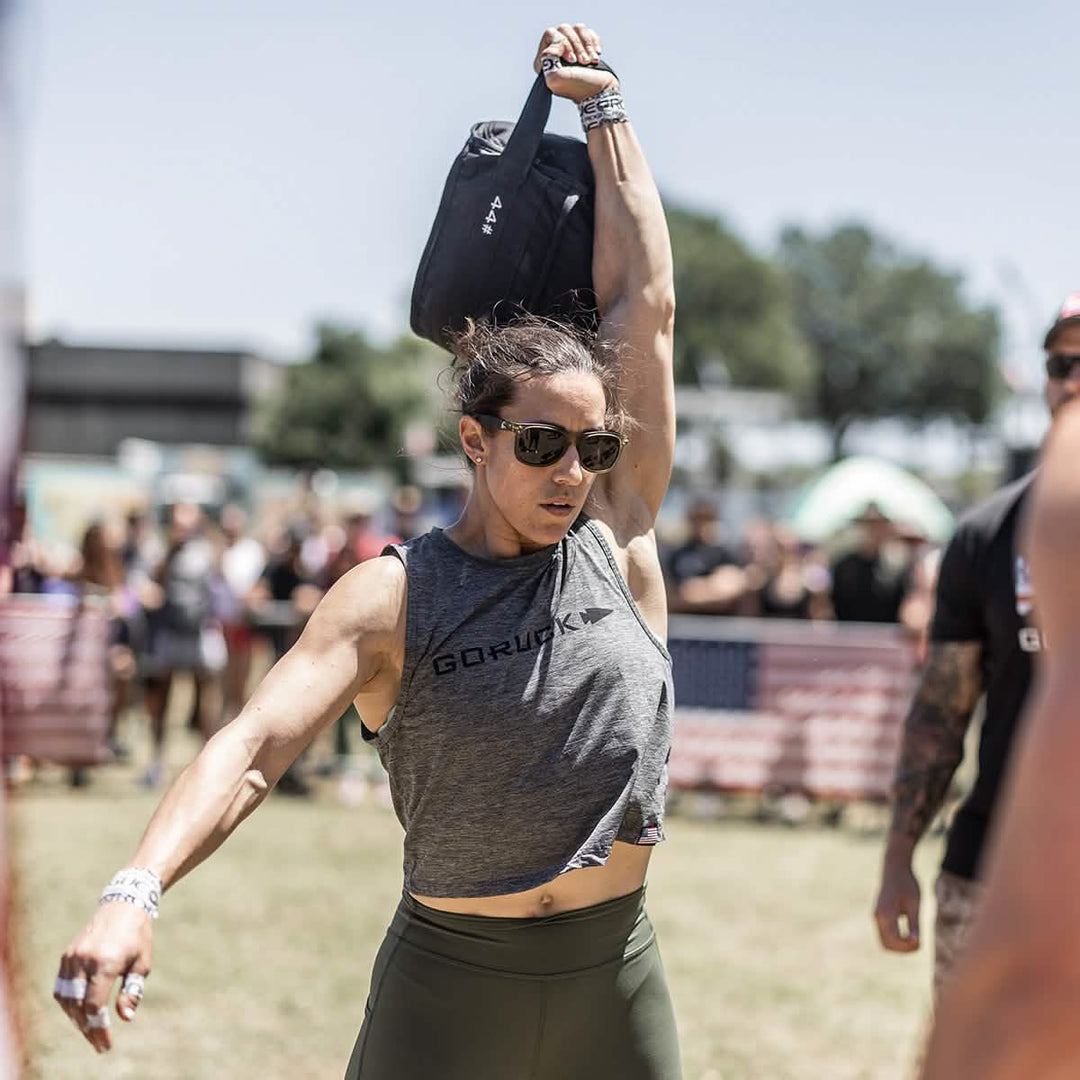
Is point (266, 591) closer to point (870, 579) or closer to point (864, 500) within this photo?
point (870, 579)

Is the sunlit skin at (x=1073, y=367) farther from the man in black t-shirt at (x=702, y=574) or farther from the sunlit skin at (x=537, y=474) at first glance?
the man in black t-shirt at (x=702, y=574)

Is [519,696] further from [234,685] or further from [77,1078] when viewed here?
[234,685]

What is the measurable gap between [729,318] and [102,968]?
81942 mm

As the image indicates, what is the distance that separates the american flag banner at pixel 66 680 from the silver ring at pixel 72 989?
30.5ft

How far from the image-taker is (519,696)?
99.7 inches

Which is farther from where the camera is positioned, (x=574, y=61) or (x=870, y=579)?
(x=870, y=579)

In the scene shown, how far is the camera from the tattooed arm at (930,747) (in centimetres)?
361

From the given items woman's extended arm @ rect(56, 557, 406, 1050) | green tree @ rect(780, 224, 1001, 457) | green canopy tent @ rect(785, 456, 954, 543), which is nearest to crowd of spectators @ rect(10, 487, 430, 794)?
green canopy tent @ rect(785, 456, 954, 543)

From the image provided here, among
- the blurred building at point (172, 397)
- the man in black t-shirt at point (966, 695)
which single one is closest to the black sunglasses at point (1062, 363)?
the man in black t-shirt at point (966, 695)

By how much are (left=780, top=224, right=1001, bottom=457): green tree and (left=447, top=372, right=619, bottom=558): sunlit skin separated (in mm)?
90125

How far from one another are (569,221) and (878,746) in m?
8.04

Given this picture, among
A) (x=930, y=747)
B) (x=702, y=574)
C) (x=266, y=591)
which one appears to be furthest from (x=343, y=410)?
(x=930, y=747)

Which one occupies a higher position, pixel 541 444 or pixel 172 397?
pixel 541 444

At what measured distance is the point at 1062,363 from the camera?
341 centimetres
